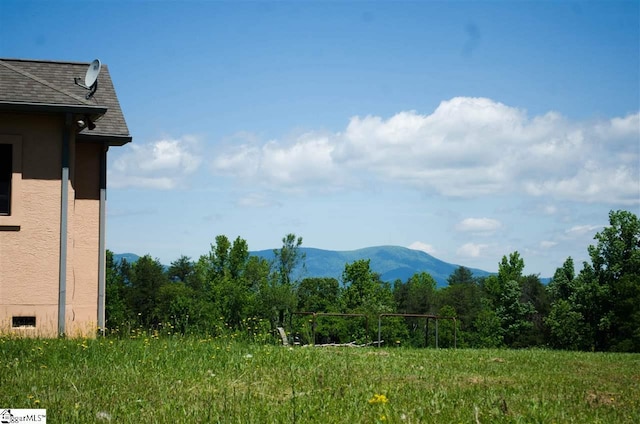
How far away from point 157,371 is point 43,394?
2071mm

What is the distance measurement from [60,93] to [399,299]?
9362cm

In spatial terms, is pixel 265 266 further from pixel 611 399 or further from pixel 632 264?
pixel 611 399

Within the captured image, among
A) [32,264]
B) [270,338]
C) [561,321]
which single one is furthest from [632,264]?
[32,264]

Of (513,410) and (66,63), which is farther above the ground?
(66,63)

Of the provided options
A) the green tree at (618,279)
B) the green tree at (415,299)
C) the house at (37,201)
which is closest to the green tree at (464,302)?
the green tree at (415,299)

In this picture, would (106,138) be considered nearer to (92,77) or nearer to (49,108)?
(92,77)

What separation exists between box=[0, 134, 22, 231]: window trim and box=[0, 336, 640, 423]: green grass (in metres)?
2.93

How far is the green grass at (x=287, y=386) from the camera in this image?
22.5 ft

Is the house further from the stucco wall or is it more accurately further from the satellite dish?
the satellite dish

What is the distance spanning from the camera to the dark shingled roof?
14.6 meters

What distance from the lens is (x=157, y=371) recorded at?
31.1 ft

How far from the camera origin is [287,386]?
28.0 feet

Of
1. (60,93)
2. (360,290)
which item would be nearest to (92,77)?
(60,93)

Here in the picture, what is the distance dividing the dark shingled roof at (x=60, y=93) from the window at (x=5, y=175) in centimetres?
95
